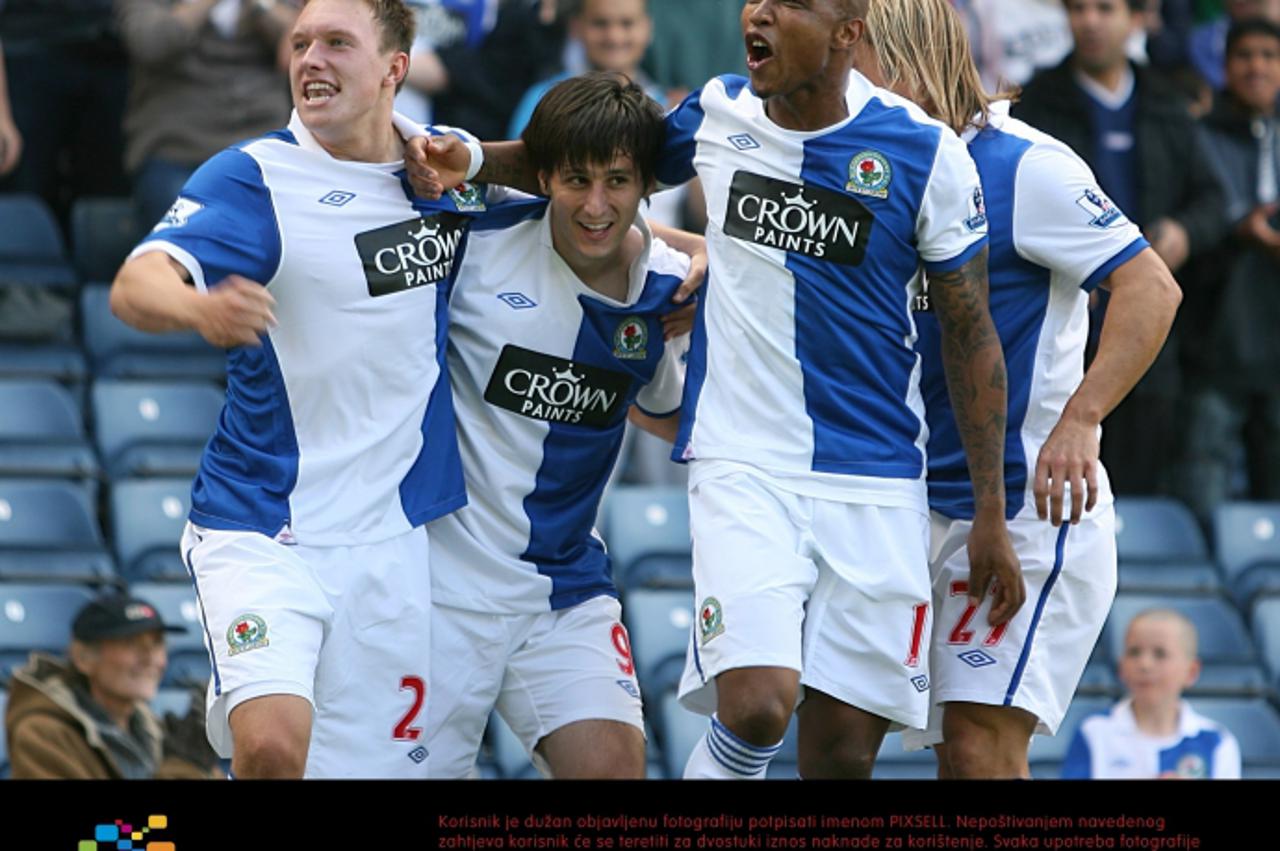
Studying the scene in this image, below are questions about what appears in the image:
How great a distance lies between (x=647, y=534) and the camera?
33.5 feet

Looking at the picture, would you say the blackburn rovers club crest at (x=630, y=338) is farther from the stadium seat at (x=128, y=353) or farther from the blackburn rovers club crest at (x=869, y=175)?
the stadium seat at (x=128, y=353)

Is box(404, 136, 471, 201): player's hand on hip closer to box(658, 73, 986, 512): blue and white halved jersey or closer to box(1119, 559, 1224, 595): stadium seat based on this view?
box(658, 73, 986, 512): blue and white halved jersey

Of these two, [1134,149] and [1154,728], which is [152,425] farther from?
[1134,149]

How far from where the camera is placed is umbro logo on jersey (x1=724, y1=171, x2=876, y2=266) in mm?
5848

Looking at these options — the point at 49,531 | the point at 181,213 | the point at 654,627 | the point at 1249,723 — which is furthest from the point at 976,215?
the point at 49,531

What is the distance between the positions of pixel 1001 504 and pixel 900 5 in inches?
55.8

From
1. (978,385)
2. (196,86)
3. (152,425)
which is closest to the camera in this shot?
(978,385)

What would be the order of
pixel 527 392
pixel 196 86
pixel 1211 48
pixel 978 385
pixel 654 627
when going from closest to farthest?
pixel 978 385 < pixel 527 392 < pixel 654 627 < pixel 196 86 < pixel 1211 48

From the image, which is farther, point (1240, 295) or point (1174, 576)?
point (1240, 295)

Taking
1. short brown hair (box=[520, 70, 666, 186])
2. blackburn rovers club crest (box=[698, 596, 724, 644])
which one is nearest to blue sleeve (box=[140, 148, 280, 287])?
short brown hair (box=[520, 70, 666, 186])

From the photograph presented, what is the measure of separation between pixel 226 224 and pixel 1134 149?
19.9ft

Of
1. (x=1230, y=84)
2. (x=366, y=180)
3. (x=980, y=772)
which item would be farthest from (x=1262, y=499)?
(x=366, y=180)

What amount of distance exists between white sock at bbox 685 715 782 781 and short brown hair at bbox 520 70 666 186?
1624 millimetres
